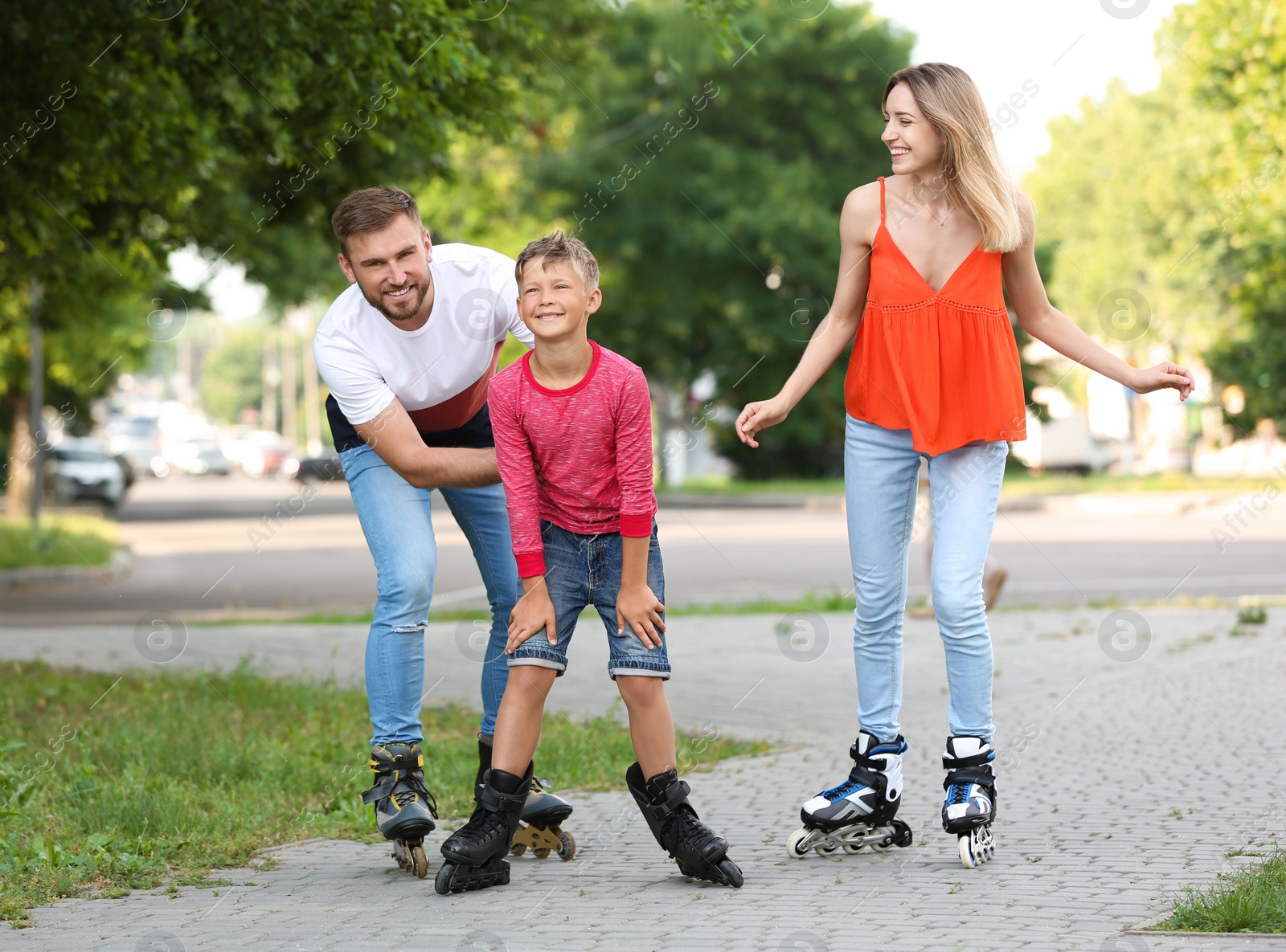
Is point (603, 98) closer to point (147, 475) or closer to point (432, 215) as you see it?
point (432, 215)

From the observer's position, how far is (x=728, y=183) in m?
30.8

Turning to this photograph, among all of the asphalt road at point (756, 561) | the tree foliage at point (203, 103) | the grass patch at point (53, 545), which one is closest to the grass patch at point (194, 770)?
the tree foliage at point (203, 103)


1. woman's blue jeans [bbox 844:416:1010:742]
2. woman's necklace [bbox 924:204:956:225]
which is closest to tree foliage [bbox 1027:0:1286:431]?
woman's necklace [bbox 924:204:956:225]

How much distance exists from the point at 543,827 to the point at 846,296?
171 cm

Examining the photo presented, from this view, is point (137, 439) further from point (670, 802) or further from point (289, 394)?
point (670, 802)

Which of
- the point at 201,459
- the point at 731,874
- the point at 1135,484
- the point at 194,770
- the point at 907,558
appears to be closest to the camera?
the point at 731,874

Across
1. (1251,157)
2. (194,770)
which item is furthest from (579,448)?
(1251,157)

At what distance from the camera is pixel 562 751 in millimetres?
5379

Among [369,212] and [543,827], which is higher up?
[369,212]

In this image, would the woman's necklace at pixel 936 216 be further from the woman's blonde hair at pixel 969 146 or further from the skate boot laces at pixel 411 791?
the skate boot laces at pixel 411 791

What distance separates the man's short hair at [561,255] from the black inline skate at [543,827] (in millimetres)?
1358

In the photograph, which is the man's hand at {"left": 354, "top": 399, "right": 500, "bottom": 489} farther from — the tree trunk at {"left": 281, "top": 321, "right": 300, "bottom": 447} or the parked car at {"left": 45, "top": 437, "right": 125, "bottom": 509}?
the tree trunk at {"left": 281, "top": 321, "right": 300, "bottom": 447}

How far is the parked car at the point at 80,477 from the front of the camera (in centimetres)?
3256

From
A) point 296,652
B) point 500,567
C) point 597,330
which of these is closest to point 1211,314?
point 597,330
